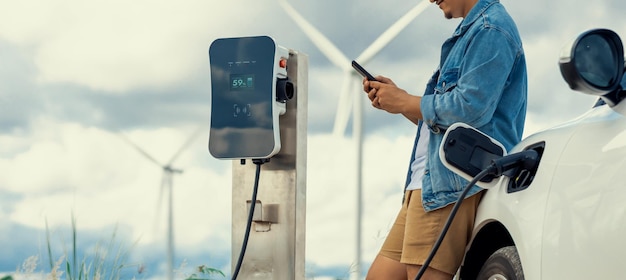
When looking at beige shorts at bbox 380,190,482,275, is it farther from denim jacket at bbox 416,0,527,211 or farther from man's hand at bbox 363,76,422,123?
man's hand at bbox 363,76,422,123

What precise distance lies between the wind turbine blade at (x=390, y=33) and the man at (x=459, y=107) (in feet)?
23.4

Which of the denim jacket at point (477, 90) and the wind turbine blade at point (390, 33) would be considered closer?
the denim jacket at point (477, 90)

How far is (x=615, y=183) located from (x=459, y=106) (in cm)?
69

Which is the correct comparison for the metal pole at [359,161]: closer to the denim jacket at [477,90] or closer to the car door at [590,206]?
the denim jacket at [477,90]

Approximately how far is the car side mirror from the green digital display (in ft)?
3.89

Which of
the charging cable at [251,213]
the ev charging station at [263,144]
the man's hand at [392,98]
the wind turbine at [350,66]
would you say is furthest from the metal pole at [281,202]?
the wind turbine at [350,66]

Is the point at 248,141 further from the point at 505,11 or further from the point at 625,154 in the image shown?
the point at 625,154

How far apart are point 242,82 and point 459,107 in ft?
3.79

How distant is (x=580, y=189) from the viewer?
2102 millimetres

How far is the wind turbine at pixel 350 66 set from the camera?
1005 cm

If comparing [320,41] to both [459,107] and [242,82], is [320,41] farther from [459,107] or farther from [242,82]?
[459,107]

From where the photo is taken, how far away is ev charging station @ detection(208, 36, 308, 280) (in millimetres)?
3523

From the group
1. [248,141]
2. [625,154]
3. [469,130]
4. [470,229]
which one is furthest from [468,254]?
[248,141]

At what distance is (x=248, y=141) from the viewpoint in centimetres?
353
